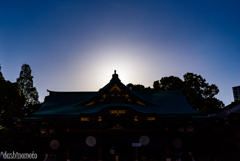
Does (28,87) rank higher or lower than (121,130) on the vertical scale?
higher

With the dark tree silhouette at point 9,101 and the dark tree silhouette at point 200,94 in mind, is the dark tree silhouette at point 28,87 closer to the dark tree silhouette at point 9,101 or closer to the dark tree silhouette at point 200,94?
the dark tree silhouette at point 9,101

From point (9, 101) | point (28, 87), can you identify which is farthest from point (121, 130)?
point (28, 87)

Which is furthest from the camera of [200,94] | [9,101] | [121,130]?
[200,94]

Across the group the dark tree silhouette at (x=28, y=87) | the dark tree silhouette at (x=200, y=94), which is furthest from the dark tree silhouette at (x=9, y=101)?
the dark tree silhouette at (x=200, y=94)

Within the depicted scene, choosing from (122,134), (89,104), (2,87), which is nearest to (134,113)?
(122,134)

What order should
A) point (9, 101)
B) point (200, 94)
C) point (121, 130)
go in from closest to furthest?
point (121, 130) < point (9, 101) < point (200, 94)

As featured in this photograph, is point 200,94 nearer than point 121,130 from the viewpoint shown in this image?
No

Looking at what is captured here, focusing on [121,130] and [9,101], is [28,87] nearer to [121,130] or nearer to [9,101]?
[9,101]

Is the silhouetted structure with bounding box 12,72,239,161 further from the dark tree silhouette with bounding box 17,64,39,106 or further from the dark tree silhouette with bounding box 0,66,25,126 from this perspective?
the dark tree silhouette with bounding box 17,64,39,106

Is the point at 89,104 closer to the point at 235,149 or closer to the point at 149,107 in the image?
the point at 149,107

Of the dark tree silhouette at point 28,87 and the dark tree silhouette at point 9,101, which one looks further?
the dark tree silhouette at point 28,87

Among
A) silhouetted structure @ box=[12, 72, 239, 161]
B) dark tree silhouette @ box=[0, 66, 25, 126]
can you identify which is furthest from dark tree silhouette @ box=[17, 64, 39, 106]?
silhouetted structure @ box=[12, 72, 239, 161]

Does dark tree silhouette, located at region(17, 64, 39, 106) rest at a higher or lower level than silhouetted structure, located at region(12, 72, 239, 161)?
higher

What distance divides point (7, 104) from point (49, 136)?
1620cm
